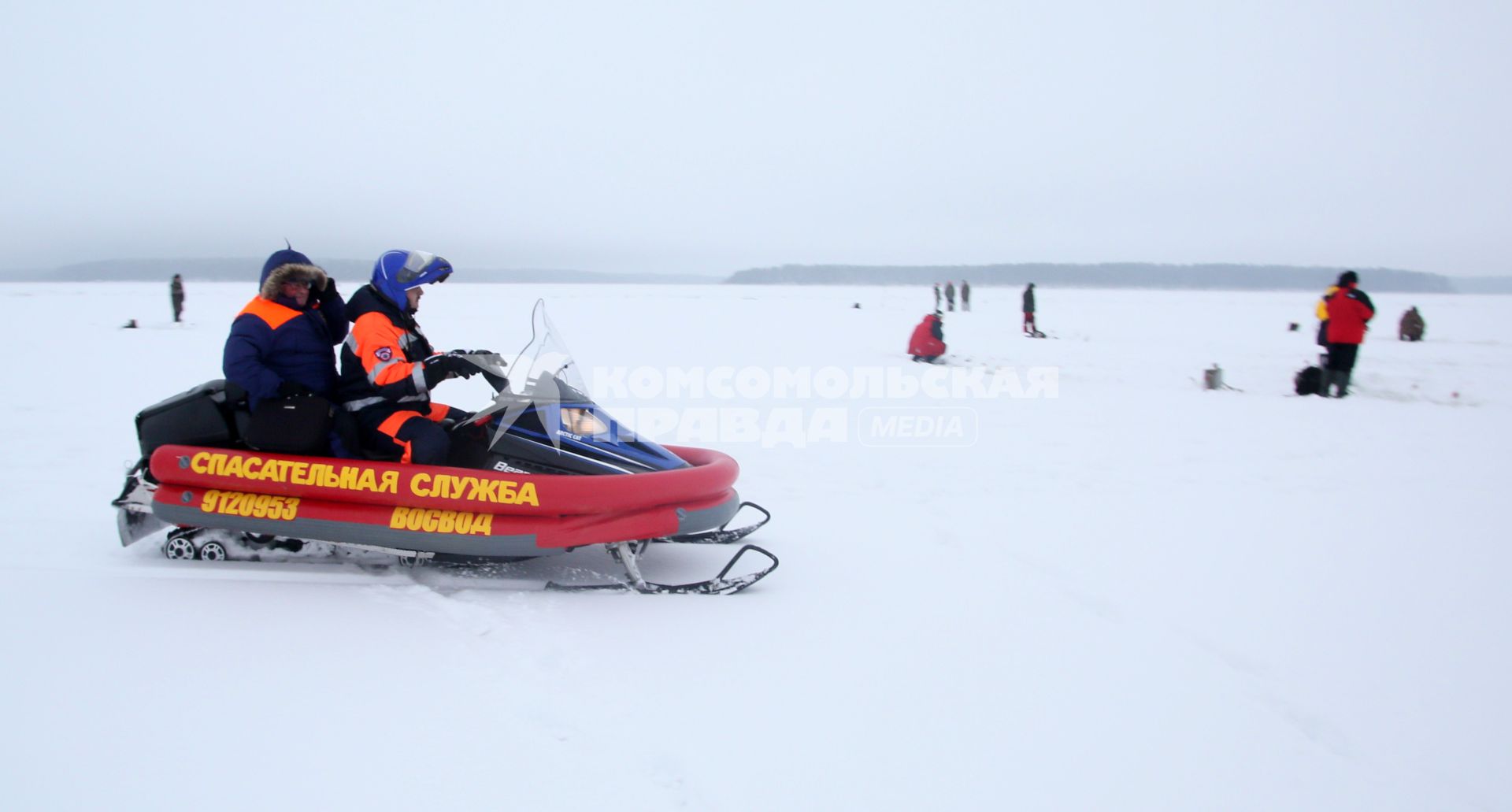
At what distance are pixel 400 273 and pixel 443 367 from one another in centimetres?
50

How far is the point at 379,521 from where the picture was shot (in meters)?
3.62

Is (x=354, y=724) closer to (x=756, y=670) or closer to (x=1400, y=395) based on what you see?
(x=756, y=670)

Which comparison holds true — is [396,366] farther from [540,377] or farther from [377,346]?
[540,377]

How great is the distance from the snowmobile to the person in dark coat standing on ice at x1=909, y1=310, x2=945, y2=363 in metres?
9.32

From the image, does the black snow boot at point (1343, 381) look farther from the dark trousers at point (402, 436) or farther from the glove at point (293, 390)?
the glove at point (293, 390)

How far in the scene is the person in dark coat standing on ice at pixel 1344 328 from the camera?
9719 millimetres

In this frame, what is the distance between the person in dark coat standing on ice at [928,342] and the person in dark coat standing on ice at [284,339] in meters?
9.96

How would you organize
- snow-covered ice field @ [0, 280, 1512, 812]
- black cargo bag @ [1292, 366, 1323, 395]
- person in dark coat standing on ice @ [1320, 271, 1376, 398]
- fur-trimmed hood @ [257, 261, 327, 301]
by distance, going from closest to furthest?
snow-covered ice field @ [0, 280, 1512, 812] → fur-trimmed hood @ [257, 261, 327, 301] → person in dark coat standing on ice @ [1320, 271, 1376, 398] → black cargo bag @ [1292, 366, 1323, 395]

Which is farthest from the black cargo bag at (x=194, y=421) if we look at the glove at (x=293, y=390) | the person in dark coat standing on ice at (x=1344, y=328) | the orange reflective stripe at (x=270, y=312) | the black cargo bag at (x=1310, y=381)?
the person in dark coat standing on ice at (x=1344, y=328)

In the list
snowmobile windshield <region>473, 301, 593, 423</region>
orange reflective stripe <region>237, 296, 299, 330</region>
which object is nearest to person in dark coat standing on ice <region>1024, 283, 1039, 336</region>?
snowmobile windshield <region>473, 301, 593, 423</region>

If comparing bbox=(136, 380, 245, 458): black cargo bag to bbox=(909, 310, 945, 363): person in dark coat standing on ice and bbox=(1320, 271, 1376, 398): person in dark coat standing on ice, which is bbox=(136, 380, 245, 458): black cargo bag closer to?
bbox=(909, 310, 945, 363): person in dark coat standing on ice

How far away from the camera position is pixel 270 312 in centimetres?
372

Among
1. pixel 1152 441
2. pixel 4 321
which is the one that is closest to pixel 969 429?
pixel 1152 441

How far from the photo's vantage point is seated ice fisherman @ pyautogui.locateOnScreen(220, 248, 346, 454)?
3.61m
